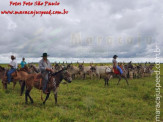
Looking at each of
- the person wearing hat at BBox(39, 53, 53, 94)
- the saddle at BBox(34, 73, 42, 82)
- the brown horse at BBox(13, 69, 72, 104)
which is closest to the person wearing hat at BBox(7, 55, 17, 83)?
the brown horse at BBox(13, 69, 72, 104)

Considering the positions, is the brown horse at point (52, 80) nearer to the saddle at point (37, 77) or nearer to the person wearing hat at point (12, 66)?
the saddle at point (37, 77)

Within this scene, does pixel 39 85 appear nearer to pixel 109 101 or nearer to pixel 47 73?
pixel 47 73

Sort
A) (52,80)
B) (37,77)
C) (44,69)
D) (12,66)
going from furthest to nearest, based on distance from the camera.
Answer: (12,66) < (37,77) < (52,80) < (44,69)

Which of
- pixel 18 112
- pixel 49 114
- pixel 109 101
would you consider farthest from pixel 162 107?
pixel 18 112

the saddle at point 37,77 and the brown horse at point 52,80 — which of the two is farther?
the saddle at point 37,77

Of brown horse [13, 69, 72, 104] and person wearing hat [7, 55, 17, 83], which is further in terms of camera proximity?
person wearing hat [7, 55, 17, 83]

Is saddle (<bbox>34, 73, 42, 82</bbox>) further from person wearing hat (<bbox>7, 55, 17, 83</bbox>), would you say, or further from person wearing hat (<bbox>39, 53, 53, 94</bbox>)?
person wearing hat (<bbox>7, 55, 17, 83</bbox>)

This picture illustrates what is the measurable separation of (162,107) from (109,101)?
2.97 meters

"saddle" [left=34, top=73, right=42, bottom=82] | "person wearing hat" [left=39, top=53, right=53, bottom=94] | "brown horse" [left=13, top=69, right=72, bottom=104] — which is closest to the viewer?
"person wearing hat" [left=39, top=53, right=53, bottom=94]

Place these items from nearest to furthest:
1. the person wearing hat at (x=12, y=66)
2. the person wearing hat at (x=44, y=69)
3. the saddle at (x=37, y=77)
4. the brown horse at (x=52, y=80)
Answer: the person wearing hat at (x=44, y=69) → the brown horse at (x=52, y=80) → the saddle at (x=37, y=77) → the person wearing hat at (x=12, y=66)

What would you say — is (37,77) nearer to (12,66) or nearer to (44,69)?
(44,69)

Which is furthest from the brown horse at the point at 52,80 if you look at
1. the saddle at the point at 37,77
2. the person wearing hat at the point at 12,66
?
the person wearing hat at the point at 12,66

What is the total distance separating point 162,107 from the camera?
8.85m

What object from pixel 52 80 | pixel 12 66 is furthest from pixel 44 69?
pixel 12 66
